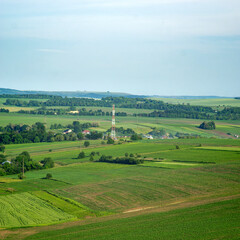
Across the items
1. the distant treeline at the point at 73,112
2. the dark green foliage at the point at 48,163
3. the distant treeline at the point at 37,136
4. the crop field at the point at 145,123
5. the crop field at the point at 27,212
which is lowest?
the crop field at the point at 27,212

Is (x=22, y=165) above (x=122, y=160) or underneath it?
underneath

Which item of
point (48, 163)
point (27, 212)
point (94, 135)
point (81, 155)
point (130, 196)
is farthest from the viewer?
point (94, 135)

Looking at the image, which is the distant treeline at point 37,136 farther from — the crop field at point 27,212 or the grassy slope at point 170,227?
the grassy slope at point 170,227

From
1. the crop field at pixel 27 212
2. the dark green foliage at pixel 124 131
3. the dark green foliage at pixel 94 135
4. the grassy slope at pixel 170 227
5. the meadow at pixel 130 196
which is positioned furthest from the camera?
the dark green foliage at pixel 124 131

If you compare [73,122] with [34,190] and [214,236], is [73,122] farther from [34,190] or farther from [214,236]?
[214,236]

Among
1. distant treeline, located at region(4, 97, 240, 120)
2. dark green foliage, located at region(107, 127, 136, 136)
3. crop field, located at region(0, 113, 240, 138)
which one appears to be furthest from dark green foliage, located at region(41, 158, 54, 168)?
distant treeline, located at region(4, 97, 240, 120)

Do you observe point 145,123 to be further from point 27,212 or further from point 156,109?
point 27,212

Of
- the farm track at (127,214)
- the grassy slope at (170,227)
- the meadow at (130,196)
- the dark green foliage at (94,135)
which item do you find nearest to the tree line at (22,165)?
the meadow at (130,196)

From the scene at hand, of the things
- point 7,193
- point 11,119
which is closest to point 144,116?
point 11,119

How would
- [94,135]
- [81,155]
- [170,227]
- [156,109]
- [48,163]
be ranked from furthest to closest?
[156,109]
[94,135]
[81,155]
[48,163]
[170,227]

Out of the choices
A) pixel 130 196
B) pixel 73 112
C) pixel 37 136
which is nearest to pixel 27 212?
pixel 130 196

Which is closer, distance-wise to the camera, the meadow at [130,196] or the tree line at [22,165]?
the meadow at [130,196]
